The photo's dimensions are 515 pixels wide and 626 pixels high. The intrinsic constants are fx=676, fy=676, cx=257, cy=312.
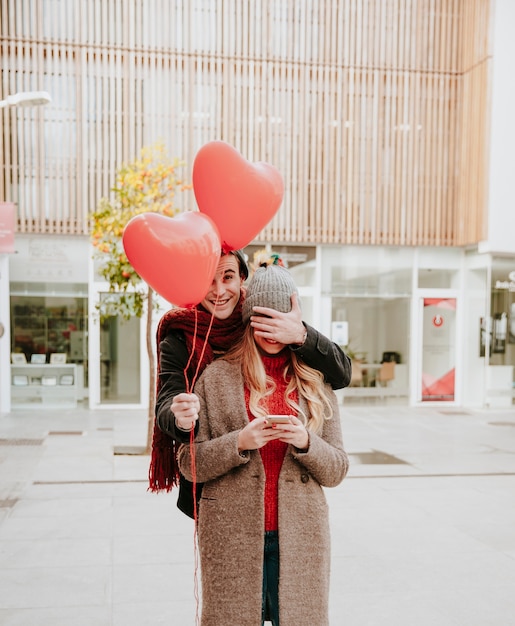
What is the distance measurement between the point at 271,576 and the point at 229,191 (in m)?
1.43

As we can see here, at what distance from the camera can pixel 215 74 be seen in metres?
13.7

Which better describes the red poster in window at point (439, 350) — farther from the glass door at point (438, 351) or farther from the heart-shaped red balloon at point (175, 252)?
the heart-shaped red balloon at point (175, 252)

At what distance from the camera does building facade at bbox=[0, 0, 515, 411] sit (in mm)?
13242

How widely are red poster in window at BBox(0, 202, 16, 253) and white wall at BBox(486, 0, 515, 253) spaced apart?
937 cm

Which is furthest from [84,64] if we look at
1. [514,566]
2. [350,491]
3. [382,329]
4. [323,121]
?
[514,566]

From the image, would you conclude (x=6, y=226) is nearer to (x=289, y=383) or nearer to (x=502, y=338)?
(x=502, y=338)

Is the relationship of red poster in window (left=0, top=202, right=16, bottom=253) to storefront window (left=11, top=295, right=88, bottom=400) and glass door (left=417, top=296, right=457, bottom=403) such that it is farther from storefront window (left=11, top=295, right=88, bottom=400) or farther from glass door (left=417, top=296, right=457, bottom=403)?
glass door (left=417, top=296, right=457, bottom=403)

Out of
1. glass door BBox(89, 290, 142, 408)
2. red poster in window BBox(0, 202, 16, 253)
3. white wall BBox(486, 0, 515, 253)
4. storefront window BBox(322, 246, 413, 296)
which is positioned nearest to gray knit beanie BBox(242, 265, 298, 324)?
red poster in window BBox(0, 202, 16, 253)

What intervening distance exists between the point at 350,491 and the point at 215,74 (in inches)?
370

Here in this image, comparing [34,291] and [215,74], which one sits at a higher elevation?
[215,74]

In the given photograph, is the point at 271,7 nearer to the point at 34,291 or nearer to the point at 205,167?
the point at 34,291

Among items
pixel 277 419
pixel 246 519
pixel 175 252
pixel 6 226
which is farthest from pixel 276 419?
pixel 6 226

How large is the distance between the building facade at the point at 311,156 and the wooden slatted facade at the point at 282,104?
3 centimetres

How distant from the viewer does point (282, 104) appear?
1388cm
